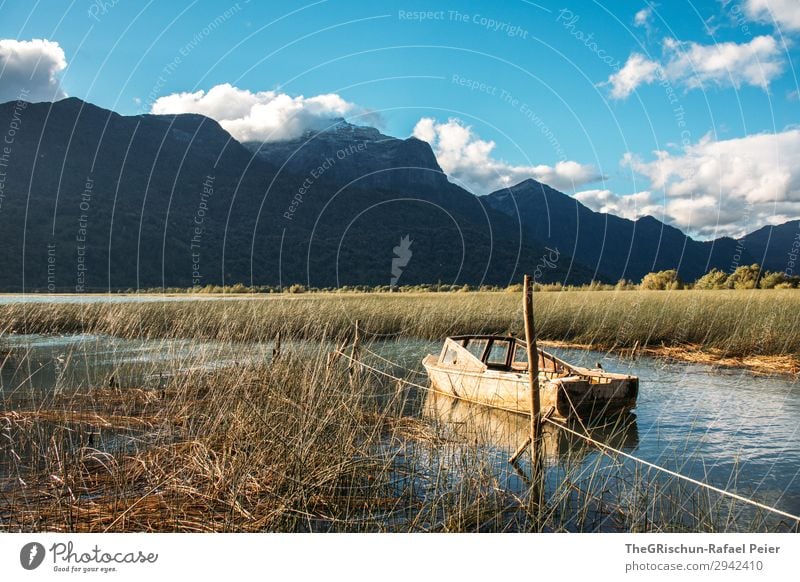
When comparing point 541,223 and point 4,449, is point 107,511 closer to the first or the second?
point 4,449

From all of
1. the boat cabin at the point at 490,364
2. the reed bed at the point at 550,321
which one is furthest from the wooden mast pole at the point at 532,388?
the reed bed at the point at 550,321

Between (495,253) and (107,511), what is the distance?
6315 centimetres

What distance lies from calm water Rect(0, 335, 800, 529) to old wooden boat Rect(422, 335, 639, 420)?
31cm

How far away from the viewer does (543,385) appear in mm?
10328

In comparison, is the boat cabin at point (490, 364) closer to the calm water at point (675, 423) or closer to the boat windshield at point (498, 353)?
the calm water at point (675, 423)

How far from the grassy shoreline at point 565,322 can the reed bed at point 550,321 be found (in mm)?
36

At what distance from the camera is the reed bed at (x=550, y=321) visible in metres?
17.9

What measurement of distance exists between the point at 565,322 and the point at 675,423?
495 inches

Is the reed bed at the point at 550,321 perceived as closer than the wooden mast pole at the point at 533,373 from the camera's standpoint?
No

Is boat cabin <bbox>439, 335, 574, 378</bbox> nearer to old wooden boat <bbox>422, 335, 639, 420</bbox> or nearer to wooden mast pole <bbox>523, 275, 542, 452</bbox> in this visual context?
old wooden boat <bbox>422, 335, 639, 420</bbox>

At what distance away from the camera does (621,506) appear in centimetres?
614

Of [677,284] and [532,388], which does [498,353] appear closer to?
[532,388]

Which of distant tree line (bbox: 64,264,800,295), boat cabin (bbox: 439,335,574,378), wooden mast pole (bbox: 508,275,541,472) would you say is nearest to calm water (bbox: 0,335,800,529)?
wooden mast pole (bbox: 508,275,541,472)

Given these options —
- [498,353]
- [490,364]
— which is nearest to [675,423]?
[490,364]
